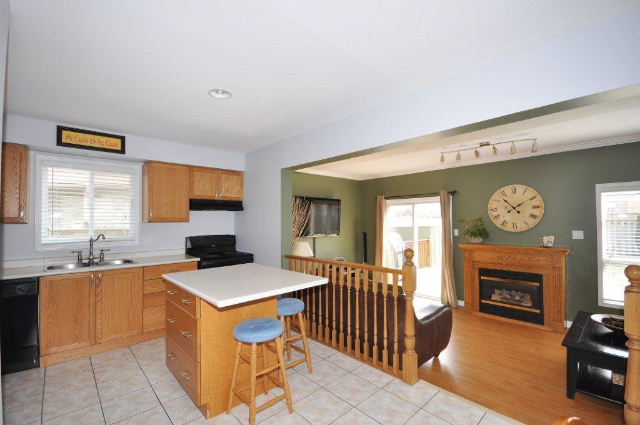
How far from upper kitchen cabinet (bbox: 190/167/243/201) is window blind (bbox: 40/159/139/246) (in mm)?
784

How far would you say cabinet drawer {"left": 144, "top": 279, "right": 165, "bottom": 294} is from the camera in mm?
3369

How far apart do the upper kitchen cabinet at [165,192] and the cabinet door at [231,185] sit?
503 millimetres

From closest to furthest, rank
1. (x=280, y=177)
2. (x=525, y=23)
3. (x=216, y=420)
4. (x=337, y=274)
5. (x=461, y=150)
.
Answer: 1. (x=525, y=23)
2. (x=216, y=420)
3. (x=337, y=274)
4. (x=280, y=177)
5. (x=461, y=150)

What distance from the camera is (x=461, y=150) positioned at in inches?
168

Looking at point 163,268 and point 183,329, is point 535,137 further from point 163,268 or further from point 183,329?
point 163,268

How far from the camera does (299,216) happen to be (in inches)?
223

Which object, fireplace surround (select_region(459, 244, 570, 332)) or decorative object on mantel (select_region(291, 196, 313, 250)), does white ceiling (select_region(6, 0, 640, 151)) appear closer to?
decorative object on mantel (select_region(291, 196, 313, 250))

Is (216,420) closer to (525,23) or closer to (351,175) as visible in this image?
(525,23)

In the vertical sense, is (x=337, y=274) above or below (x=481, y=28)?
below

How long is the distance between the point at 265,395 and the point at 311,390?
38cm

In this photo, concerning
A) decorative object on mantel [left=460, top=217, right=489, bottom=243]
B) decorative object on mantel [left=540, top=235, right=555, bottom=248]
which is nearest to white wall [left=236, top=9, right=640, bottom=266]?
decorative object on mantel [left=460, top=217, right=489, bottom=243]

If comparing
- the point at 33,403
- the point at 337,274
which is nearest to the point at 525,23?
the point at 337,274

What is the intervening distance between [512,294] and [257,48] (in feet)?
16.1

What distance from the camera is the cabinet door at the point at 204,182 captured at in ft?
13.2
